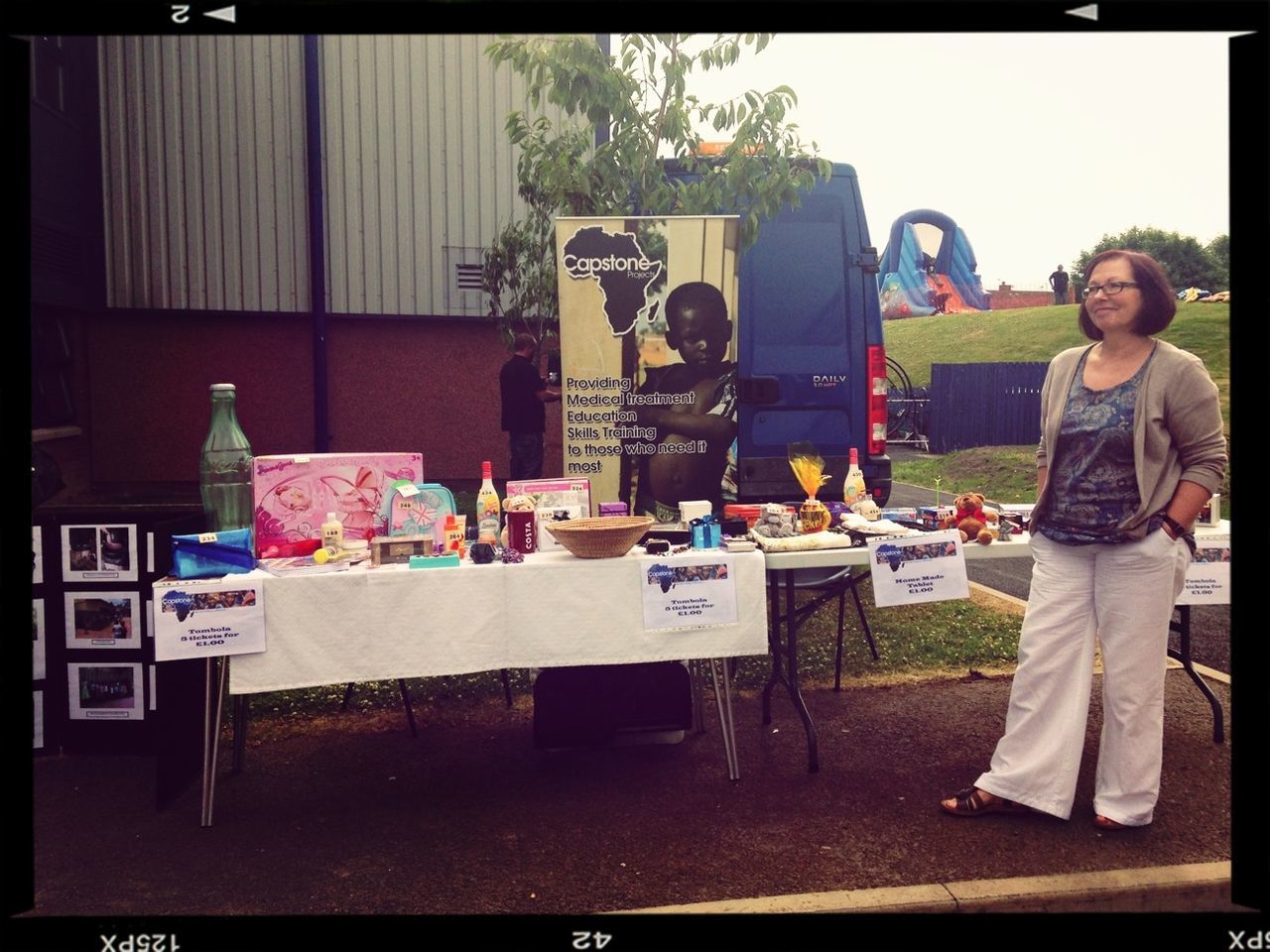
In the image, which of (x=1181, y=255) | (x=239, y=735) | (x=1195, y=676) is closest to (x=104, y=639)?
(x=239, y=735)

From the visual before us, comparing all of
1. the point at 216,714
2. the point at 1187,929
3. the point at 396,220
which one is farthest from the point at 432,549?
the point at 396,220

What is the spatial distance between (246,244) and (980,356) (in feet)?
70.3

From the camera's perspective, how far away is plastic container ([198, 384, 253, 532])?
364 centimetres

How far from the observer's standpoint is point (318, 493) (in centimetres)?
368

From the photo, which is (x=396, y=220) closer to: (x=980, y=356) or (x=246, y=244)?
(x=246, y=244)

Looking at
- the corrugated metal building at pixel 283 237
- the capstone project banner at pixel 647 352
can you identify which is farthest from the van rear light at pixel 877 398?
the corrugated metal building at pixel 283 237

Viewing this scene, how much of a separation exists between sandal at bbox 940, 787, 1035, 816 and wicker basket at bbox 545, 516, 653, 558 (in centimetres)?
151

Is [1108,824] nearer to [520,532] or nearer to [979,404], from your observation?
[520,532]

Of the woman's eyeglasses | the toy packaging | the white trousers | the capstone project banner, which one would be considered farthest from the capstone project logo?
the woman's eyeglasses

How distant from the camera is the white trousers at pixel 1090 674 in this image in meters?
3.10

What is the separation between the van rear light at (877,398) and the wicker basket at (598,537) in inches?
100

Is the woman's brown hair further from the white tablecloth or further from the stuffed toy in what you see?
the white tablecloth

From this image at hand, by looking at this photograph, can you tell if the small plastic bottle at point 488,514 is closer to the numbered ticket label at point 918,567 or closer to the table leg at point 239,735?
the table leg at point 239,735

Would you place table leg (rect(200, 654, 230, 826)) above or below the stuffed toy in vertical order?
below
